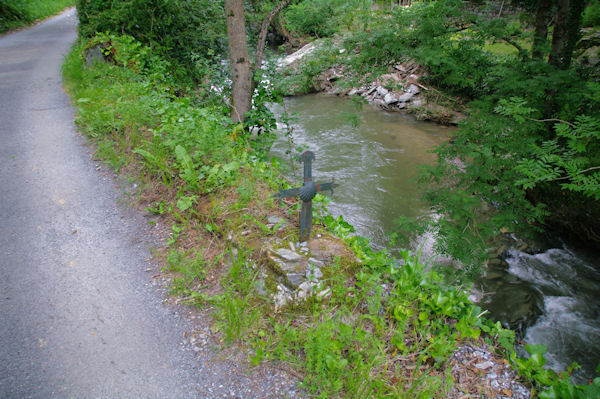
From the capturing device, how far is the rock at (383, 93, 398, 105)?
13320mm

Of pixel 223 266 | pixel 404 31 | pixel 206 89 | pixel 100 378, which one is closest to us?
pixel 100 378

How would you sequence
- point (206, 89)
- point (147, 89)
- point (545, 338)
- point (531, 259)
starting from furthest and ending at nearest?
point (206, 89), point (147, 89), point (531, 259), point (545, 338)

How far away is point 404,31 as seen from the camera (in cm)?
506

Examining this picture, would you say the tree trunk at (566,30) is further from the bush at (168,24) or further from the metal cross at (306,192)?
the bush at (168,24)

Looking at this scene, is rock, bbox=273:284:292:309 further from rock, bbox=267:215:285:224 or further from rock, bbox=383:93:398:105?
rock, bbox=383:93:398:105

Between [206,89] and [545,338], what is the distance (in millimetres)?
7314

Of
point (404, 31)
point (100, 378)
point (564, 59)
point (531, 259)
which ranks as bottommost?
point (531, 259)

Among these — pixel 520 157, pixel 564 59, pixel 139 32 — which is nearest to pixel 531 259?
pixel 520 157

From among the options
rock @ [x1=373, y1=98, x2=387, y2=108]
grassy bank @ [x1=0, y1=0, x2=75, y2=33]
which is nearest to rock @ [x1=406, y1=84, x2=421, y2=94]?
rock @ [x1=373, y1=98, x2=387, y2=108]

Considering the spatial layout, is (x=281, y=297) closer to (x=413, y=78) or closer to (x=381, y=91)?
(x=381, y=91)

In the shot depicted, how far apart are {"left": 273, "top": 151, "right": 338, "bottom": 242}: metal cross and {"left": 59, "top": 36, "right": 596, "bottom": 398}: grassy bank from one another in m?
0.19

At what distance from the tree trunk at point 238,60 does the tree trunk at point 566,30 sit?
17.4 ft

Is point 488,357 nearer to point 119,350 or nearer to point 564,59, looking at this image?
point 119,350

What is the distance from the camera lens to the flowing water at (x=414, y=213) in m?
4.47
